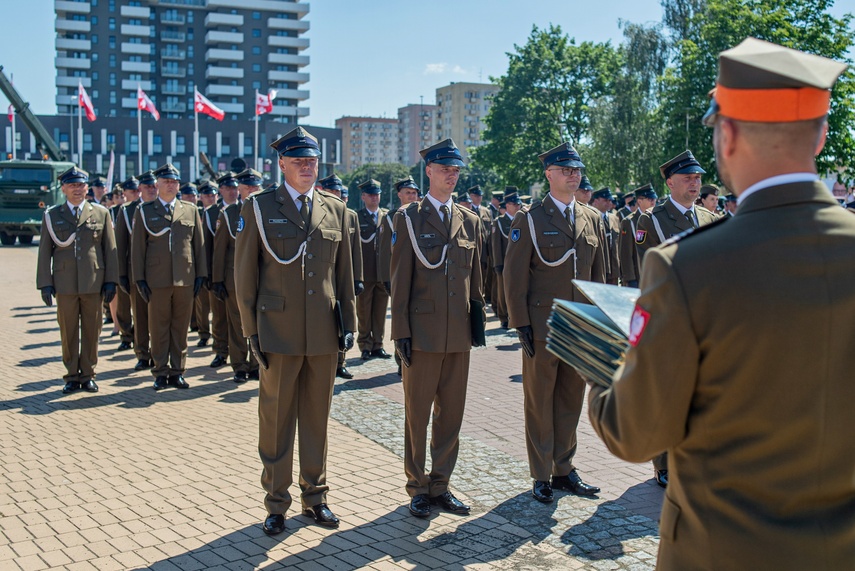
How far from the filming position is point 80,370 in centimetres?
988

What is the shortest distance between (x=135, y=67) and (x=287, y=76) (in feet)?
67.3

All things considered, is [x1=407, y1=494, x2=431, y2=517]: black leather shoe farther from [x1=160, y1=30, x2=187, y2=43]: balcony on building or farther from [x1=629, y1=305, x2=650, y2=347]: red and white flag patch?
[x1=160, y1=30, x2=187, y2=43]: balcony on building

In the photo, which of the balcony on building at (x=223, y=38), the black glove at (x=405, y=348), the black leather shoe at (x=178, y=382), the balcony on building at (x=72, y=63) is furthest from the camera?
the balcony on building at (x=223, y=38)

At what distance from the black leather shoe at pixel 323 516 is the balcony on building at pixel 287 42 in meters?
123

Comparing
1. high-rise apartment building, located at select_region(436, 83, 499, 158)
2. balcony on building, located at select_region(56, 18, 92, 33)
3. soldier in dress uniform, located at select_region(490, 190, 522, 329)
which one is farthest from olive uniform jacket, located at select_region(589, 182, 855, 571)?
high-rise apartment building, located at select_region(436, 83, 499, 158)

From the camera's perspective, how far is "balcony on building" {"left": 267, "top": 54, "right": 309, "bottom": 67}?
121188 mm

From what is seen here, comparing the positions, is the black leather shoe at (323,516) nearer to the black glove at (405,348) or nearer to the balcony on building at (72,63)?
the black glove at (405,348)

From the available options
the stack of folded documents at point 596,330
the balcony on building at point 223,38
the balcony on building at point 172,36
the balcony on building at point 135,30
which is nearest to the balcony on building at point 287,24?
the balcony on building at point 223,38

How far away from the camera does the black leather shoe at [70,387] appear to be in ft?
31.8

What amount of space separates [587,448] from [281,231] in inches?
135

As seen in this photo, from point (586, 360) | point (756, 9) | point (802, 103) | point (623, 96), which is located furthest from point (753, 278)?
point (623, 96)

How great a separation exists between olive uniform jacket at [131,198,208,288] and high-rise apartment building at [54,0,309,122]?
360ft

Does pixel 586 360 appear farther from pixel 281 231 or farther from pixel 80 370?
pixel 80 370

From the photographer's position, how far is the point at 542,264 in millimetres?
6309
